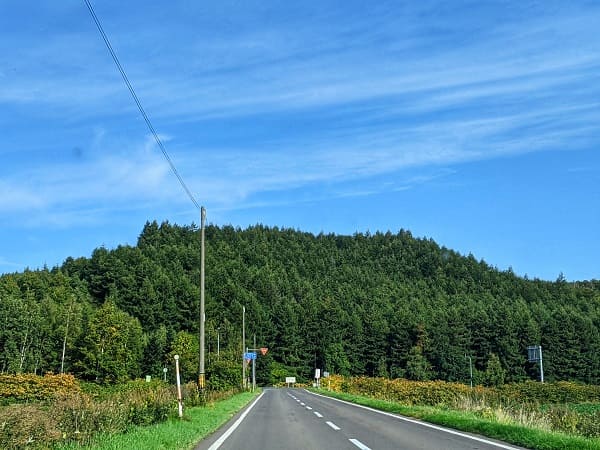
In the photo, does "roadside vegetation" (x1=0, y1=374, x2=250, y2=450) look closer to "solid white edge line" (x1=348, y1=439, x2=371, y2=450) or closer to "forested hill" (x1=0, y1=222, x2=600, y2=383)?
"solid white edge line" (x1=348, y1=439, x2=371, y2=450)

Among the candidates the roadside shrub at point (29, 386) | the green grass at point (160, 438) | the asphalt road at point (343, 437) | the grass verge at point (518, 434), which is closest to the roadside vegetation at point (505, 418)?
the grass verge at point (518, 434)

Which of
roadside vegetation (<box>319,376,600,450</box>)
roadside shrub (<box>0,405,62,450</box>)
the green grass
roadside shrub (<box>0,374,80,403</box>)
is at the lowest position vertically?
roadside shrub (<box>0,374,80,403</box>)

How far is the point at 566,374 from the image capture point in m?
122

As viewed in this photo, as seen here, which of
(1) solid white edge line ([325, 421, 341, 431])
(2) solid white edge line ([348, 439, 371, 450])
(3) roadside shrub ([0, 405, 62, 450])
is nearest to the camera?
(3) roadside shrub ([0, 405, 62, 450])

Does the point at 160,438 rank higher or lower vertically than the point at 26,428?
lower

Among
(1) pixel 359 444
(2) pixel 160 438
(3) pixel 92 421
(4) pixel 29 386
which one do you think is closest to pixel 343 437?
(1) pixel 359 444

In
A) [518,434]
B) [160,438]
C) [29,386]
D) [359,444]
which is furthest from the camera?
[29,386]

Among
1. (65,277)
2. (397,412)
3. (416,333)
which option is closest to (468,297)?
(416,333)

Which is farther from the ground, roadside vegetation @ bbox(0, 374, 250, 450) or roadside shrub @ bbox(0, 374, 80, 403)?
roadside vegetation @ bbox(0, 374, 250, 450)

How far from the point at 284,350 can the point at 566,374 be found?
59686mm

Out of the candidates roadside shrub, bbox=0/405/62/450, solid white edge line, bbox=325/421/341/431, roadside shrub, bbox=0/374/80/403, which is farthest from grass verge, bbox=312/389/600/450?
roadside shrub, bbox=0/374/80/403

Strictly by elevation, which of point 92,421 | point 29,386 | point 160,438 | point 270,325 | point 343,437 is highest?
point 270,325

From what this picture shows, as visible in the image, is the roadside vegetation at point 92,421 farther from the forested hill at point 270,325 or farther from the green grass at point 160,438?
the forested hill at point 270,325

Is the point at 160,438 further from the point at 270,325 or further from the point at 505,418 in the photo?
the point at 270,325
